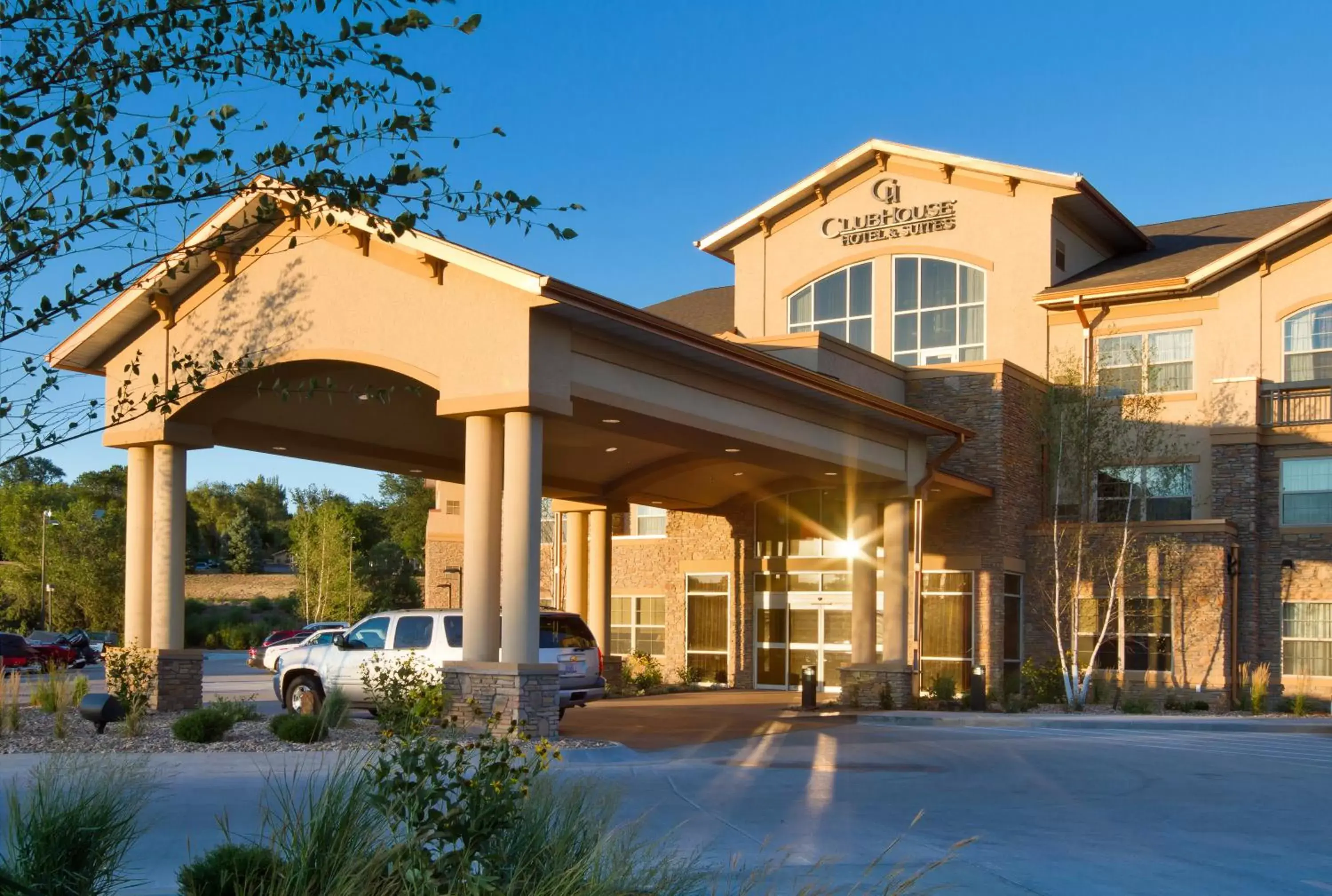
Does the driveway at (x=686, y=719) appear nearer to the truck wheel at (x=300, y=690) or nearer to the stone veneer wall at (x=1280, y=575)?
the truck wheel at (x=300, y=690)

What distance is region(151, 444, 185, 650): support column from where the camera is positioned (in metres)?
21.1

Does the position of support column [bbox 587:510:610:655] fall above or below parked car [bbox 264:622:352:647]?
above

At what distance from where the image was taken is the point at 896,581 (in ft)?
87.4

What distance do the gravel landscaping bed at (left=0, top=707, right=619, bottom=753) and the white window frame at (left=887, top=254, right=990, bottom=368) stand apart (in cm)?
1769

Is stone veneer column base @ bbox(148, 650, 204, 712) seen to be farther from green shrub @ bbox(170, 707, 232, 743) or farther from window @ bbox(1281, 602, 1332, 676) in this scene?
window @ bbox(1281, 602, 1332, 676)

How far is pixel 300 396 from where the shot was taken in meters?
20.1

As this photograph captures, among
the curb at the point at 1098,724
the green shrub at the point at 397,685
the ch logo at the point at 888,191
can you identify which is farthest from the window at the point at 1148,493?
the green shrub at the point at 397,685

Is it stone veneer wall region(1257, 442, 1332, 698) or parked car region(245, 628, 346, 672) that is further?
stone veneer wall region(1257, 442, 1332, 698)

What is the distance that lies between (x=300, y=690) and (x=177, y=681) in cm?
183

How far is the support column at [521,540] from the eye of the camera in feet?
56.2

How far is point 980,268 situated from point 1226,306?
555 centimetres

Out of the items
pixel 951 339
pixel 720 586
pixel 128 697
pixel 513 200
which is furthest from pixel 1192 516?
pixel 513 200

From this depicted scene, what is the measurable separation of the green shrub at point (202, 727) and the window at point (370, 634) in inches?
174

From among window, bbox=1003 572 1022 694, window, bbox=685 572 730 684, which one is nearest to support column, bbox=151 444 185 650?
window, bbox=685 572 730 684
